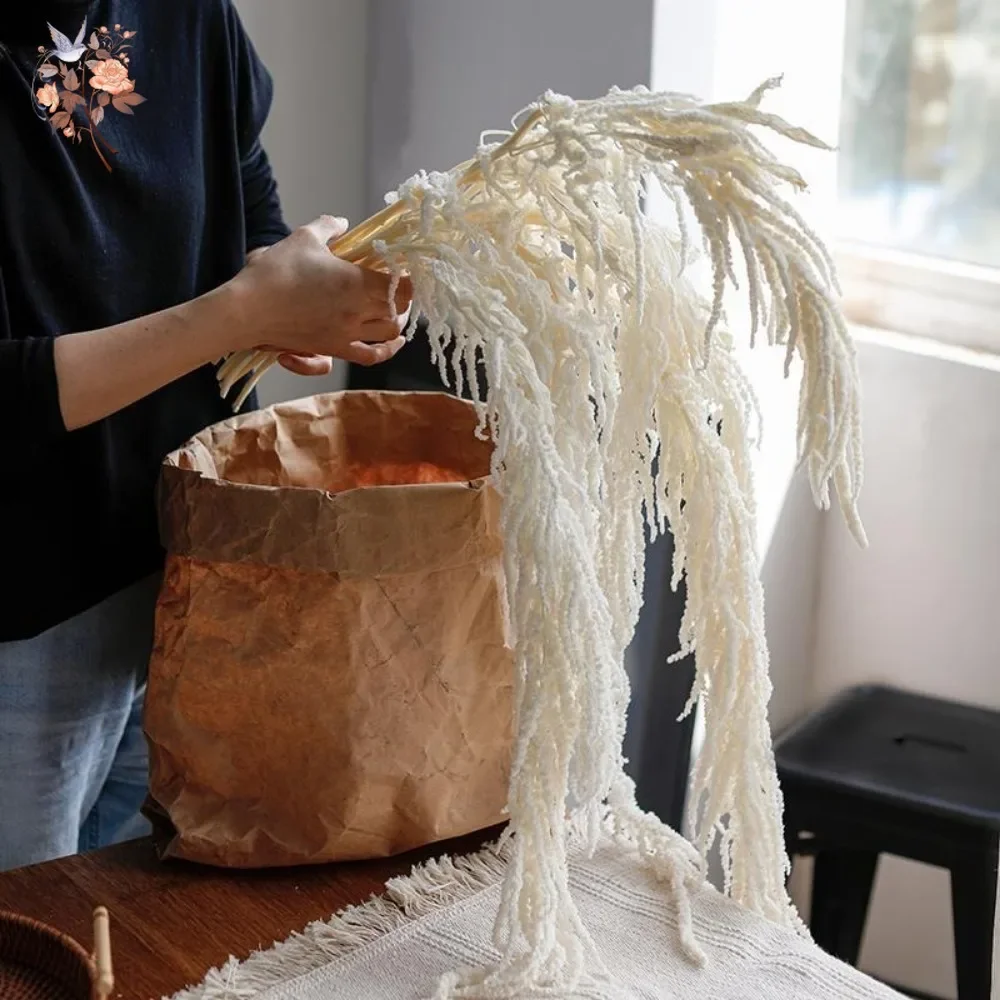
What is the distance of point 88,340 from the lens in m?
1.03

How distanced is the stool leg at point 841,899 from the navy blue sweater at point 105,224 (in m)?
1.00

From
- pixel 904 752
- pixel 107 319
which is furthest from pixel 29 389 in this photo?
pixel 904 752

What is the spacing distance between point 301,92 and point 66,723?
1024mm

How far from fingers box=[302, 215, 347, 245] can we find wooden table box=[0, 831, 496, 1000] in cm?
44

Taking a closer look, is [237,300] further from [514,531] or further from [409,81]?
[409,81]

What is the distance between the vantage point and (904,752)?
5.83ft

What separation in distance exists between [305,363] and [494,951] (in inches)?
18.9

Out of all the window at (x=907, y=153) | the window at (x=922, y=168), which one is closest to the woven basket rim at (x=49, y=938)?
the window at (x=907, y=153)

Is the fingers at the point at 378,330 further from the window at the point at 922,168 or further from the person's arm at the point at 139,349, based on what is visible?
the window at the point at 922,168

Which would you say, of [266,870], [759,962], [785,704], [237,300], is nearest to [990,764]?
[785,704]

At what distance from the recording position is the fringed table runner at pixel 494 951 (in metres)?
0.93

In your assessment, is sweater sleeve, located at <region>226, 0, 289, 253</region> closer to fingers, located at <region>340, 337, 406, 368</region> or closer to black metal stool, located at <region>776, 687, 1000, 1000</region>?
fingers, located at <region>340, 337, 406, 368</region>

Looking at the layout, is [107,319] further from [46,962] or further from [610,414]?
[46,962]

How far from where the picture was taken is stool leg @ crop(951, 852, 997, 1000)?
63.7 inches
